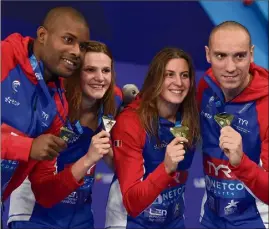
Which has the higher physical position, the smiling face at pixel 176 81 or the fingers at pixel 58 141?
the smiling face at pixel 176 81

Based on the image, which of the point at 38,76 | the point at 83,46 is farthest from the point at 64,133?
the point at 83,46

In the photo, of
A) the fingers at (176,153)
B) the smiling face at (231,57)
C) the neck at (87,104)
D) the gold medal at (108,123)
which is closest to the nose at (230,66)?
the smiling face at (231,57)

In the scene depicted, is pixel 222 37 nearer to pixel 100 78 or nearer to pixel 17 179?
pixel 100 78

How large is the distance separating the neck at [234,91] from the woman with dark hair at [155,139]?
0.17 metres

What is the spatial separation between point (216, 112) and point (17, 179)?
1.09 metres

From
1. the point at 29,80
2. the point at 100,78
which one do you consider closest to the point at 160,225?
the point at 100,78

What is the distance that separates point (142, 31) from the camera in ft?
12.5

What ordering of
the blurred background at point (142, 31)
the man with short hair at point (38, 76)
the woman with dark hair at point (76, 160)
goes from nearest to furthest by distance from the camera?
the man with short hair at point (38, 76) < the woman with dark hair at point (76, 160) < the blurred background at point (142, 31)

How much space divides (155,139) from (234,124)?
41cm

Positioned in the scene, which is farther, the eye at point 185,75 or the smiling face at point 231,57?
the eye at point 185,75

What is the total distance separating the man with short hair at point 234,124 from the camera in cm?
267

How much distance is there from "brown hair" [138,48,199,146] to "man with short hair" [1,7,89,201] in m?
0.38

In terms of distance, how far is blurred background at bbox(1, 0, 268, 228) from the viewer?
371 cm

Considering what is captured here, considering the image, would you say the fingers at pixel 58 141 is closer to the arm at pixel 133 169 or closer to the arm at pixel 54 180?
the arm at pixel 54 180
